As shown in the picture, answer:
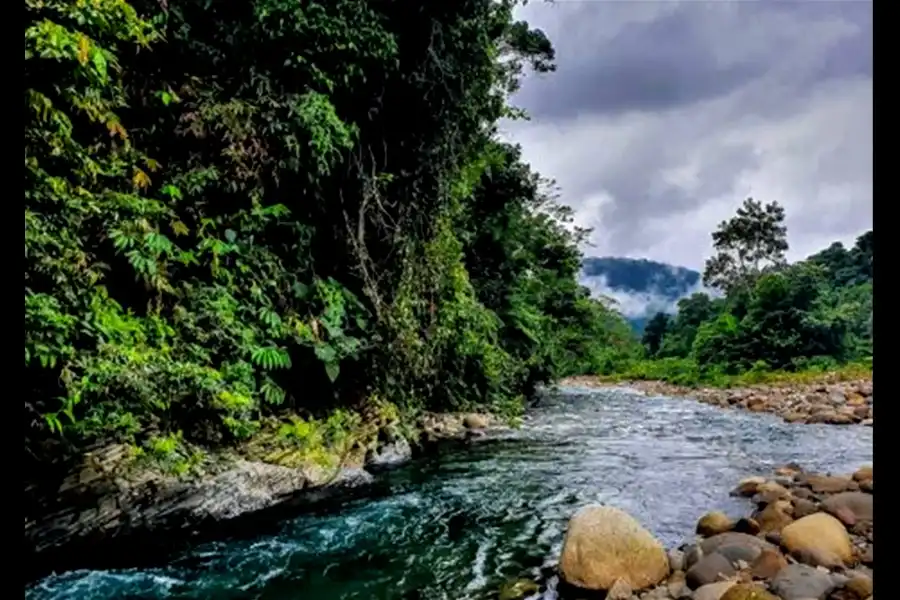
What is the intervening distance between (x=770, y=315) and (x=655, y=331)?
17792 millimetres

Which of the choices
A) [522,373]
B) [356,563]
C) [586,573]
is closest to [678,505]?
[586,573]

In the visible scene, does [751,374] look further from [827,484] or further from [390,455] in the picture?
[390,455]

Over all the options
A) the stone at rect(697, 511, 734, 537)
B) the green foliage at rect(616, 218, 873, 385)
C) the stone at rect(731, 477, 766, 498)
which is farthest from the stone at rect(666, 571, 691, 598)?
the green foliage at rect(616, 218, 873, 385)

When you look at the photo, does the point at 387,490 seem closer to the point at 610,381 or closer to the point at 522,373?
→ the point at 522,373

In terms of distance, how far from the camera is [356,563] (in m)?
4.97

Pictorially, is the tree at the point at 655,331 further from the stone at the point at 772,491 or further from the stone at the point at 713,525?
the stone at the point at 713,525

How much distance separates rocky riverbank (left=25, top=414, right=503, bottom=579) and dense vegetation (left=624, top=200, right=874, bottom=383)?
16.6 meters

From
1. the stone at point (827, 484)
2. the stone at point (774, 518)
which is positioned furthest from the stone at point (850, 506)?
the stone at point (827, 484)

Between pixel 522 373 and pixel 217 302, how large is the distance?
37.7 ft

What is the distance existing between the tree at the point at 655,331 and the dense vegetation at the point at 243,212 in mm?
32133

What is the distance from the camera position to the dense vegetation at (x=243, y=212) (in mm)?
4578

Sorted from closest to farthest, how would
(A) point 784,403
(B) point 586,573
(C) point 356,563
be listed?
(B) point 586,573
(C) point 356,563
(A) point 784,403

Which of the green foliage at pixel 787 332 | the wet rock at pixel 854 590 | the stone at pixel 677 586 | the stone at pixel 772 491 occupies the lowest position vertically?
the stone at pixel 677 586

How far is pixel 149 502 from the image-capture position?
17.1ft
